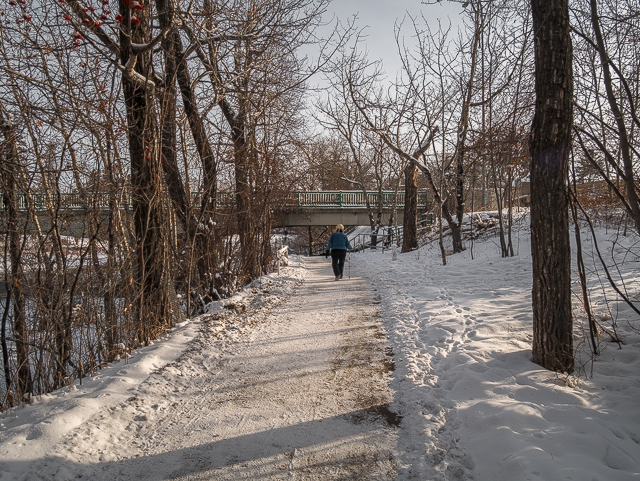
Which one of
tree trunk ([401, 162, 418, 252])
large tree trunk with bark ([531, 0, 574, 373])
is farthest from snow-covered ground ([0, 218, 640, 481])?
tree trunk ([401, 162, 418, 252])

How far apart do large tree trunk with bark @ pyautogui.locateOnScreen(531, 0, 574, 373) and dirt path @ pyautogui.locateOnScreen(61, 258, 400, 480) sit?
1.94 metres

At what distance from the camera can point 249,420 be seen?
366 centimetres

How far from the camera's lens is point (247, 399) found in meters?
4.11

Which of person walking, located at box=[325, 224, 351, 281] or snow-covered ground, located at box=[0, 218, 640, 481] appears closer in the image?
snow-covered ground, located at box=[0, 218, 640, 481]

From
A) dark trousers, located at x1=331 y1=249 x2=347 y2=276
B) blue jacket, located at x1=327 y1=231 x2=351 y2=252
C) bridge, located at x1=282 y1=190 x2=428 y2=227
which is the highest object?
bridge, located at x1=282 y1=190 x2=428 y2=227

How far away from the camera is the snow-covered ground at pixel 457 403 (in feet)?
9.46

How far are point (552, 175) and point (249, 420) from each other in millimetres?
3921

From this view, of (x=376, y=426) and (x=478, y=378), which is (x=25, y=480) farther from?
(x=478, y=378)

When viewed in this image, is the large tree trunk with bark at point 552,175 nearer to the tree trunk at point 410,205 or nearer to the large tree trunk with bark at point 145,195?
the large tree trunk with bark at point 145,195

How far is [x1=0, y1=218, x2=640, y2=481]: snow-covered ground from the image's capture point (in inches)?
113

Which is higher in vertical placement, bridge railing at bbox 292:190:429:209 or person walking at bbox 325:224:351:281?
bridge railing at bbox 292:190:429:209

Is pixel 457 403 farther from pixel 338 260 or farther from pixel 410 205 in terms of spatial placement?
pixel 410 205

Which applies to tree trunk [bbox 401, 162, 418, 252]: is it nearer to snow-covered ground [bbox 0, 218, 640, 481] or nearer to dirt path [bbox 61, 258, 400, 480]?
snow-covered ground [bbox 0, 218, 640, 481]

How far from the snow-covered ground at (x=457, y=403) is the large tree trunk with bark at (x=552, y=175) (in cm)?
46
